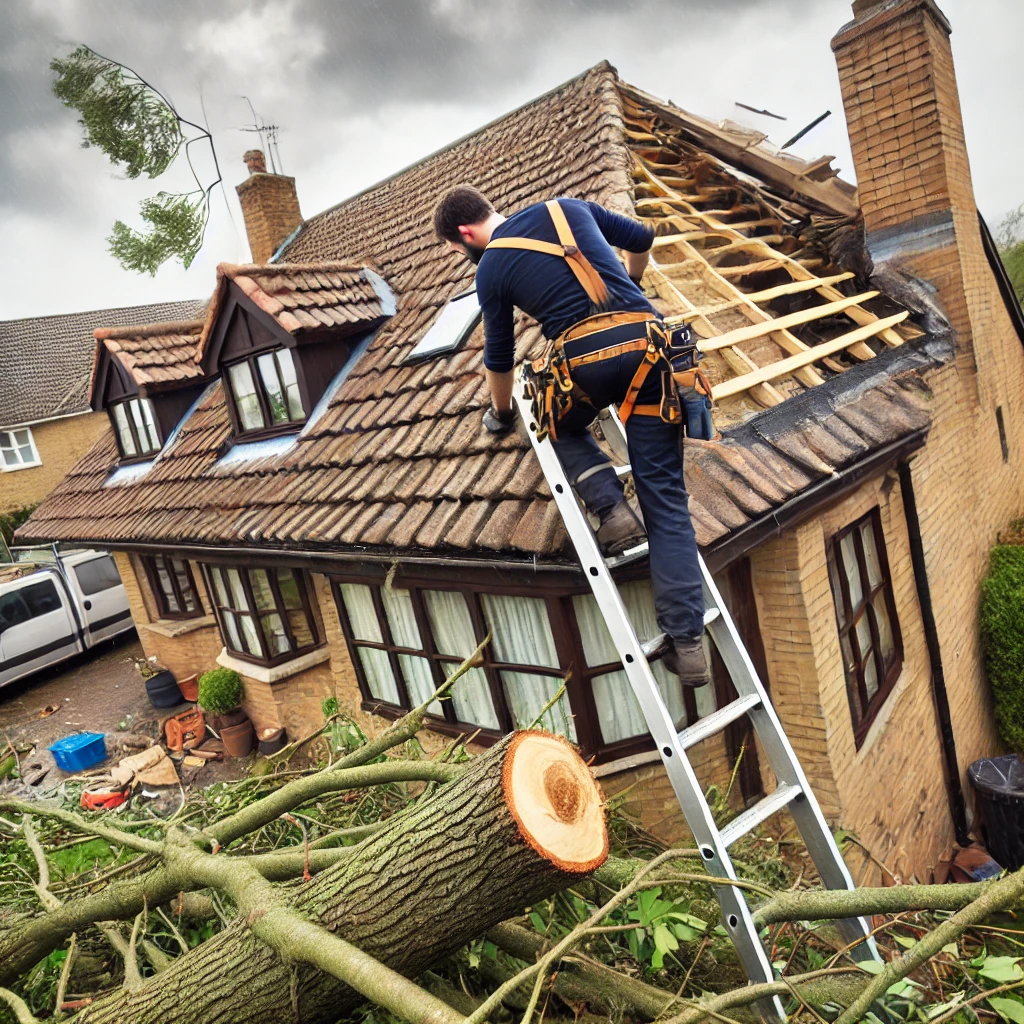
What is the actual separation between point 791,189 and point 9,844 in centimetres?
879

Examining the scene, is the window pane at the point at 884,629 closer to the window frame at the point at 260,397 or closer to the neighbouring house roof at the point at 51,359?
the window frame at the point at 260,397

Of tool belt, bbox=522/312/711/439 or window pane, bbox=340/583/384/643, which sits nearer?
tool belt, bbox=522/312/711/439

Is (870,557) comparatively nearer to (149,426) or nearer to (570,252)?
(570,252)

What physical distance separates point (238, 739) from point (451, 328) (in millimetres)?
5656

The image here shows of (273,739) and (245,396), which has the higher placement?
(245,396)

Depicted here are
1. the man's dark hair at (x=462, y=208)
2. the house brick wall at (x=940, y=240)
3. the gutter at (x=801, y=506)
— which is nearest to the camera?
the man's dark hair at (x=462, y=208)

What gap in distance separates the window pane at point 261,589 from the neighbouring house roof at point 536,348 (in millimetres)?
1038

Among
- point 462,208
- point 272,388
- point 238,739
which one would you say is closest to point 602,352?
point 462,208

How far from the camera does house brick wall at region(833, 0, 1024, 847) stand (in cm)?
648

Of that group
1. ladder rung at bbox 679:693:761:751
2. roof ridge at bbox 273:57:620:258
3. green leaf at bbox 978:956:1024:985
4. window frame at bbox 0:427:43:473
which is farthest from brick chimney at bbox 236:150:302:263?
green leaf at bbox 978:956:1024:985

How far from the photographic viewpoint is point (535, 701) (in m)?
4.89

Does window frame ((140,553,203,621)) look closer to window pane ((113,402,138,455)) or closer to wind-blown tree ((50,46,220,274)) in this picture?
window pane ((113,402,138,455))

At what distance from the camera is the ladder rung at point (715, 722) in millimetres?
2574

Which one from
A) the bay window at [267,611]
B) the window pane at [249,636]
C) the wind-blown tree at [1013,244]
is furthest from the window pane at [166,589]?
the wind-blown tree at [1013,244]
